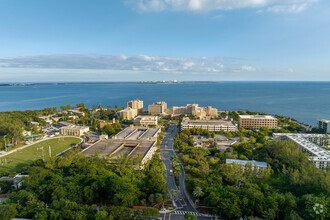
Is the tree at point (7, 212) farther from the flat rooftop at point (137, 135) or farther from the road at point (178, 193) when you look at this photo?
the flat rooftop at point (137, 135)

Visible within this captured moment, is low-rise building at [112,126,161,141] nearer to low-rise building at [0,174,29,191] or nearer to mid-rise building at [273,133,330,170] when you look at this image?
low-rise building at [0,174,29,191]

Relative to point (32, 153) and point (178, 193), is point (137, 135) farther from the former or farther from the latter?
point (178, 193)

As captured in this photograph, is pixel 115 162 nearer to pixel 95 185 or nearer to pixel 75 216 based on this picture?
pixel 95 185

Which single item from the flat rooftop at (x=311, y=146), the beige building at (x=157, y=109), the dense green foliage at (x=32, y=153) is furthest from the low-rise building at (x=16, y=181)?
the beige building at (x=157, y=109)

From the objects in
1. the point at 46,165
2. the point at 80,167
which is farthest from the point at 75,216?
the point at 46,165

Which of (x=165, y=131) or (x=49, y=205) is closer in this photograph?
(x=49, y=205)
